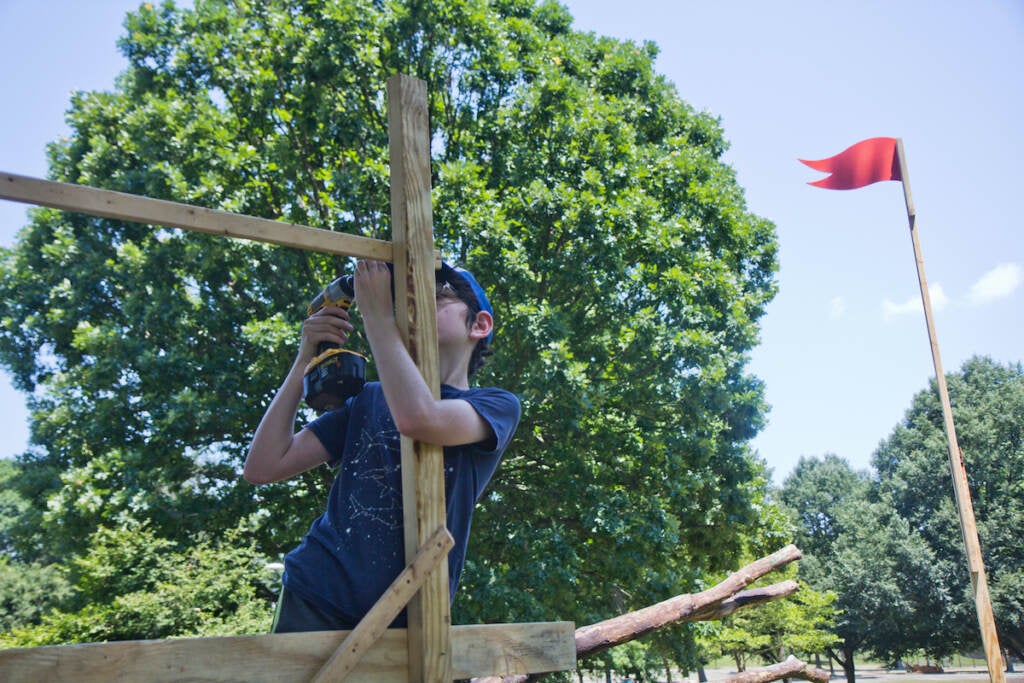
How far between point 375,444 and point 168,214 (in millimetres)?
809

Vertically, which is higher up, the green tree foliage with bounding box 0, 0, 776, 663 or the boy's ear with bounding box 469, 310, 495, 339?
the green tree foliage with bounding box 0, 0, 776, 663

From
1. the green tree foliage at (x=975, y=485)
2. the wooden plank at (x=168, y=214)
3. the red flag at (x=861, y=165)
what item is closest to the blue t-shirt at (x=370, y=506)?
the wooden plank at (x=168, y=214)

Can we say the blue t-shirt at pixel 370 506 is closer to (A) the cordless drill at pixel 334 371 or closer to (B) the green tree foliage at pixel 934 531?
(A) the cordless drill at pixel 334 371

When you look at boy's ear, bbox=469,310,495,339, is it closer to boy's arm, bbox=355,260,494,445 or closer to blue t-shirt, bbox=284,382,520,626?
blue t-shirt, bbox=284,382,520,626

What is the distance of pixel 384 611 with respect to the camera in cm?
180

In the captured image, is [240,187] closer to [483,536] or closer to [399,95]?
[483,536]

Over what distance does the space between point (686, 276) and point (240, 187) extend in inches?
254

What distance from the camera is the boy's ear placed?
2463 mm

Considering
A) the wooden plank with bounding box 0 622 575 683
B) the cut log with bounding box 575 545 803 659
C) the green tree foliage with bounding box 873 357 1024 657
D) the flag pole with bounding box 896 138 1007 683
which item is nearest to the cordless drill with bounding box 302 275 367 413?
the wooden plank with bounding box 0 622 575 683

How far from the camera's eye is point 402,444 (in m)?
2.01

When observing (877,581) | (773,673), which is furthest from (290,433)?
(877,581)

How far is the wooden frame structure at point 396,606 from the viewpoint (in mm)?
1512

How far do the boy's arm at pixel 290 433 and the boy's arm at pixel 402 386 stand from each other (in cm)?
27

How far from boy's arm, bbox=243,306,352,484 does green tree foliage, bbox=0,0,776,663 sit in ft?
24.2
